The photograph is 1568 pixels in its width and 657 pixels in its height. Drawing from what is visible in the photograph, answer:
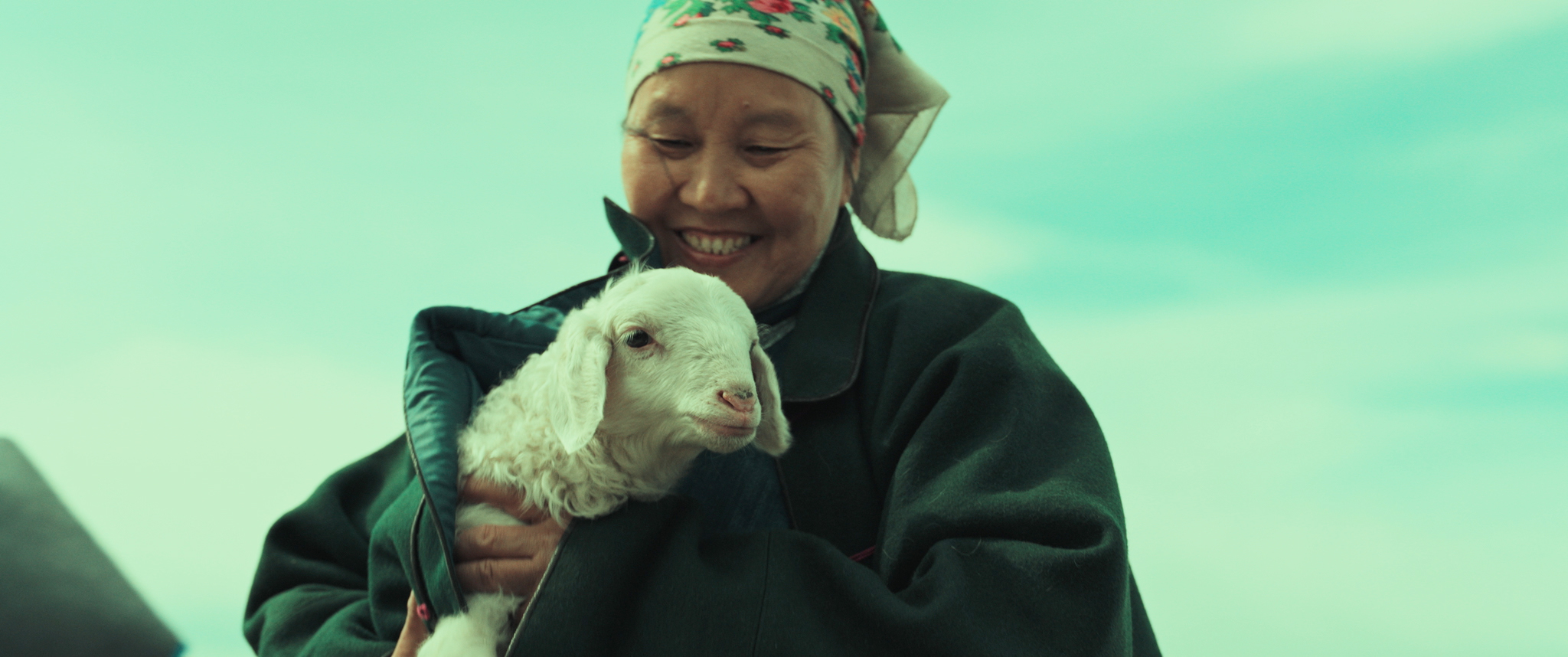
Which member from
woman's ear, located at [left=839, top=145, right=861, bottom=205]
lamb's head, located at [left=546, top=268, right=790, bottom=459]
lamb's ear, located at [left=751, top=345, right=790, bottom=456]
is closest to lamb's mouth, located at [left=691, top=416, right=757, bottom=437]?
lamb's head, located at [left=546, top=268, right=790, bottom=459]

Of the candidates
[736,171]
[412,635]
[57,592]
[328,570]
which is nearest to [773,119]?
[736,171]

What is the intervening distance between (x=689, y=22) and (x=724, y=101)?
0.20m

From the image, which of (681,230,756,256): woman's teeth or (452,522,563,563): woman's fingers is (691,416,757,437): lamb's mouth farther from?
(681,230,756,256): woman's teeth

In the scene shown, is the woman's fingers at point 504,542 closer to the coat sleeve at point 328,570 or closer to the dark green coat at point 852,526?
the dark green coat at point 852,526

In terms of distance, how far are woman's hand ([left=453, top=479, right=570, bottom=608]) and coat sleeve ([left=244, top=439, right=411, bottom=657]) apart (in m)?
0.37

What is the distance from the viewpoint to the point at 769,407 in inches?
65.4

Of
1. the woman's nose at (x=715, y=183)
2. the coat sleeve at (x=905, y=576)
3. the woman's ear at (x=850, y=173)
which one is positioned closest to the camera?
the coat sleeve at (x=905, y=576)

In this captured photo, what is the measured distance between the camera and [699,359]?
154 centimetres

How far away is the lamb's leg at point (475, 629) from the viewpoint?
150cm

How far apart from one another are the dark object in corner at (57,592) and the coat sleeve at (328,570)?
1.42 feet

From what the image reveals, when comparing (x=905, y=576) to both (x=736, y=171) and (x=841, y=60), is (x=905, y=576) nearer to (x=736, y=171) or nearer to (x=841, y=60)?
(x=736, y=171)

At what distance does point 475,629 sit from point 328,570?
866 millimetres

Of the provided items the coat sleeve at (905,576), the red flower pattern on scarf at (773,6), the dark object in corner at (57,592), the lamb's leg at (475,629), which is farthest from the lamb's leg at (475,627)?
the dark object in corner at (57,592)

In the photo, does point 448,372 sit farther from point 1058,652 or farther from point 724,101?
point 1058,652
